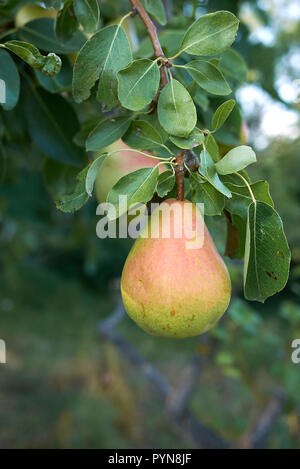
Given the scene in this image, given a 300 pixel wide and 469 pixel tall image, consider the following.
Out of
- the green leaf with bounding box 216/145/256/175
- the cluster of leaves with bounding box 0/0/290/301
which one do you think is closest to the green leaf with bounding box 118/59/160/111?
the cluster of leaves with bounding box 0/0/290/301

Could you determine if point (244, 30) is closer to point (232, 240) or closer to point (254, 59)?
point (254, 59)

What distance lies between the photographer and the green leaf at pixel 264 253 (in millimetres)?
478

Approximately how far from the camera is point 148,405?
2762 mm

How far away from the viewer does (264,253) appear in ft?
1.60

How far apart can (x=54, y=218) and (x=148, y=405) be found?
50.9 inches

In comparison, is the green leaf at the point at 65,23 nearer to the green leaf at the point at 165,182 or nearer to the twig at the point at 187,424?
the green leaf at the point at 165,182

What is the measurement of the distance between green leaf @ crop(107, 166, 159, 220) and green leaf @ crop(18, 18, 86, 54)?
259mm

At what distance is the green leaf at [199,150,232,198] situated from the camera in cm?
46

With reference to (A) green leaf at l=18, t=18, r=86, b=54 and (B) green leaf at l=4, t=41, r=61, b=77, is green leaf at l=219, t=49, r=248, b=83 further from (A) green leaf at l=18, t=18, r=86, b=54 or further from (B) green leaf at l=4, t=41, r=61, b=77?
(B) green leaf at l=4, t=41, r=61, b=77

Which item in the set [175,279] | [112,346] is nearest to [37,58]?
[175,279]

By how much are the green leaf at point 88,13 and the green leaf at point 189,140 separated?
0.18 meters

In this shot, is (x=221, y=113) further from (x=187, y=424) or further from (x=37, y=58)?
(x=187, y=424)

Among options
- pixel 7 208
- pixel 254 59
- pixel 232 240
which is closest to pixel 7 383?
pixel 7 208

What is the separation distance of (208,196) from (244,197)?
0.04 m
